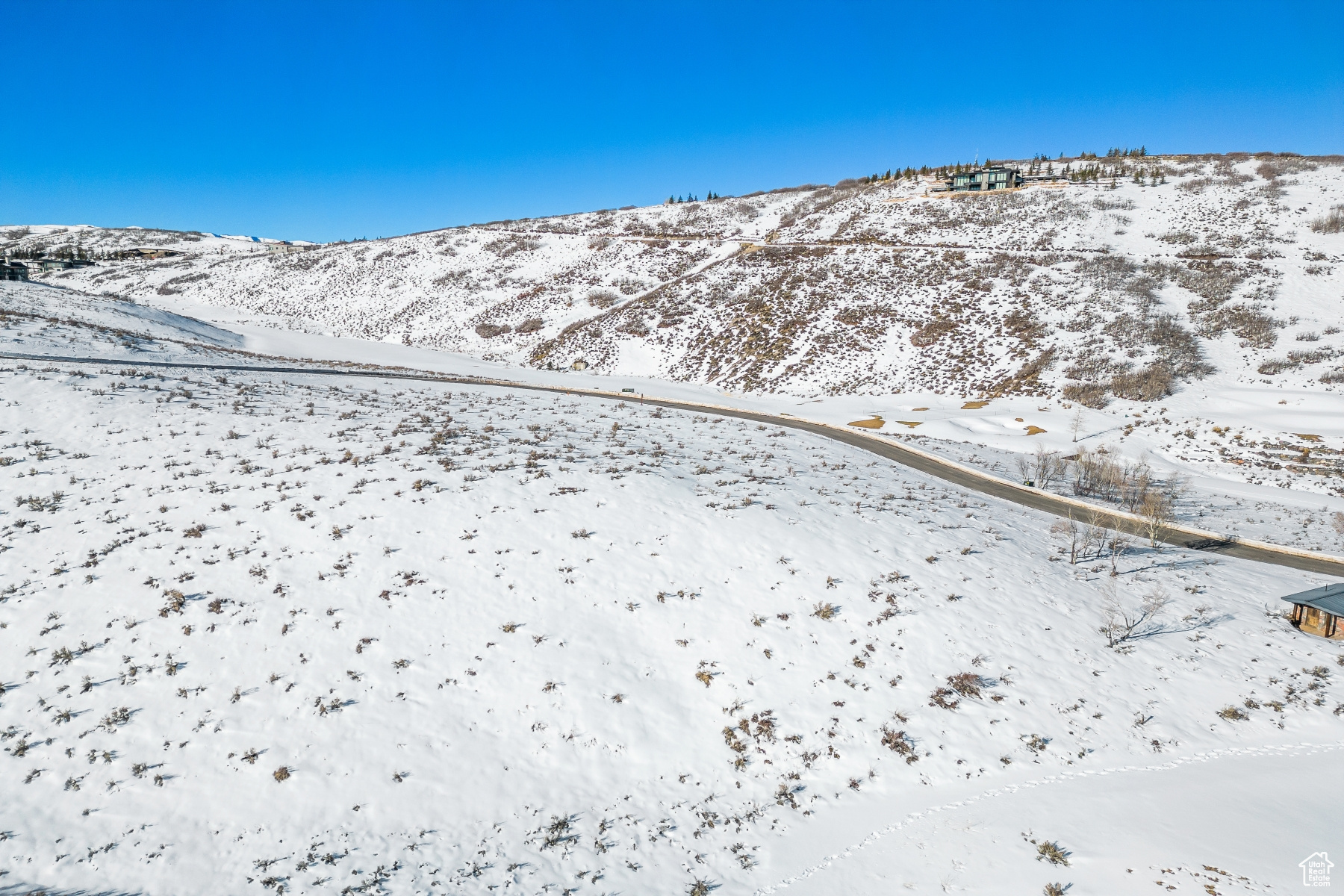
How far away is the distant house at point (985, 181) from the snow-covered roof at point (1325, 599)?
86212 millimetres

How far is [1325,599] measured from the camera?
50.1ft

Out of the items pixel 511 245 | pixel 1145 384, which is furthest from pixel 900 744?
pixel 511 245

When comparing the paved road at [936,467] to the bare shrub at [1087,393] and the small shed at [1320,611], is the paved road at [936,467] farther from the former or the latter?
the bare shrub at [1087,393]

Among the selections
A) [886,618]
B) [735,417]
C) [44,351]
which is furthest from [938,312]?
[44,351]

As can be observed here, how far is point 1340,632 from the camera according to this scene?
15.3m

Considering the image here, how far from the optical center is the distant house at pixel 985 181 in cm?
8469

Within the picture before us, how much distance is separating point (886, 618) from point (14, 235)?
251600 mm

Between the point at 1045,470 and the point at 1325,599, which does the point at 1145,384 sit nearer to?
the point at 1045,470

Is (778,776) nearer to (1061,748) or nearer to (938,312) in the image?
(1061,748)

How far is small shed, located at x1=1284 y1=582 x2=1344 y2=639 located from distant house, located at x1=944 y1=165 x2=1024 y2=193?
86.4 meters

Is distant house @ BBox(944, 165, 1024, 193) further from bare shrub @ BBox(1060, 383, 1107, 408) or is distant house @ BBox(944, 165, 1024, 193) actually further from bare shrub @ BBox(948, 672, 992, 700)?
bare shrub @ BBox(948, 672, 992, 700)

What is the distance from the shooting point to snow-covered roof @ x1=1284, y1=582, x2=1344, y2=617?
1480 cm

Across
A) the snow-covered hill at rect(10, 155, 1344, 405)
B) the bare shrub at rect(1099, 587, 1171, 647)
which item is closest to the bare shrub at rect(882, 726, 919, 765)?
the bare shrub at rect(1099, 587, 1171, 647)

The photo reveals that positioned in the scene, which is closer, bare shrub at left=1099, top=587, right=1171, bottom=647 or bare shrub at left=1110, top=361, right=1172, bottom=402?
bare shrub at left=1099, top=587, right=1171, bottom=647
